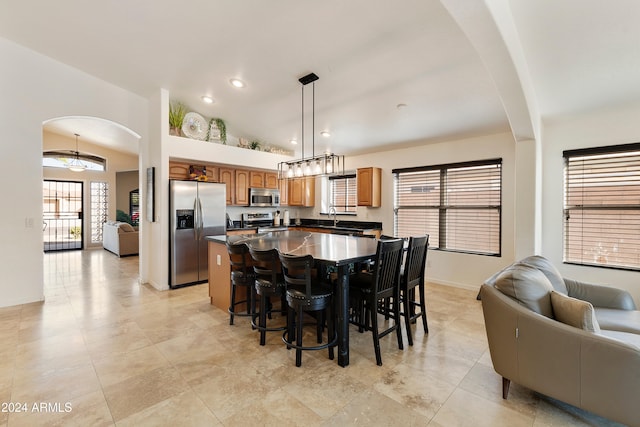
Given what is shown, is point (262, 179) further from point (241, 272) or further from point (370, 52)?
point (370, 52)

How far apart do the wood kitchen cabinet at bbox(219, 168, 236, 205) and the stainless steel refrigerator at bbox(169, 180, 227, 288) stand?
1.97 feet

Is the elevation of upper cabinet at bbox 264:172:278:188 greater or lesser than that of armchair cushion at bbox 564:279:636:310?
greater

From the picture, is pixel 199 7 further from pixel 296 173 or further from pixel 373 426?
pixel 373 426

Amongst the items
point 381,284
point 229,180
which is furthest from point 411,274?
point 229,180

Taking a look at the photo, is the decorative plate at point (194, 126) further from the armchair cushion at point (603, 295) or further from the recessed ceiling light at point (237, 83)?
the armchair cushion at point (603, 295)

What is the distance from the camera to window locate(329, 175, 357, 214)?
630cm

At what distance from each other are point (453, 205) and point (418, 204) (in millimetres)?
612

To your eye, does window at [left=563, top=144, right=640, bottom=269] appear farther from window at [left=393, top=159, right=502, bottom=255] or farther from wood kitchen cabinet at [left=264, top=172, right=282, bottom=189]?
wood kitchen cabinet at [left=264, top=172, right=282, bottom=189]

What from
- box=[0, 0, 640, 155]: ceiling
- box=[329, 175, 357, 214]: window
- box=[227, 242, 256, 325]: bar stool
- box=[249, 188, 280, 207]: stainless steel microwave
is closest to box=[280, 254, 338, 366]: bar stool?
box=[227, 242, 256, 325]: bar stool

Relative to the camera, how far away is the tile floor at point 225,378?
1714 mm

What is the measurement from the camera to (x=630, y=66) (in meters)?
2.54

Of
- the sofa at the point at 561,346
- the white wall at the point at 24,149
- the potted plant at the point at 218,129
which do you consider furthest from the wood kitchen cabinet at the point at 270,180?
the sofa at the point at 561,346

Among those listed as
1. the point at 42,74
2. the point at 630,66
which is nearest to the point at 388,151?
the point at 630,66

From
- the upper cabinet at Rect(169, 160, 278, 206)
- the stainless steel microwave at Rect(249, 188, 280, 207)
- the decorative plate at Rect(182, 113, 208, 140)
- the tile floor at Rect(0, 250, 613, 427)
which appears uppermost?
the decorative plate at Rect(182, 113, 208, 140)
